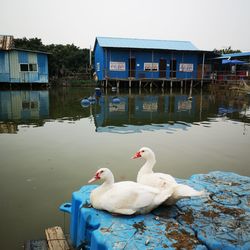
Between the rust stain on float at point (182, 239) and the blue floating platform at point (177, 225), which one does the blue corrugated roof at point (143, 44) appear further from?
the rust stain on float at point (182, 239)

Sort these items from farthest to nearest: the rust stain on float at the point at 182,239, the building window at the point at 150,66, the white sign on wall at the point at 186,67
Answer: the white sign on wall at the point at 186,67
the building window at the point at 150,66
the rust stain on float at the point at 182,239

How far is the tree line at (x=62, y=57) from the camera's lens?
3416 centimetres

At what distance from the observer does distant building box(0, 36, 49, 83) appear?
86.0ft

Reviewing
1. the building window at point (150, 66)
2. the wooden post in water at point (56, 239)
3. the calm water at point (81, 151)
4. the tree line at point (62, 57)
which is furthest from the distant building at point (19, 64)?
the wooden post in water at point (56, 239)

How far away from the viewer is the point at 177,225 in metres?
2.85

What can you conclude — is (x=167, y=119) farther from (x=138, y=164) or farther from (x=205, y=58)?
(x=205, y=58)

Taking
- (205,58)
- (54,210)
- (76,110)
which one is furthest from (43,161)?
(205,58)

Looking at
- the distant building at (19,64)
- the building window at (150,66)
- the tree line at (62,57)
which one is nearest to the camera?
the distant building at (19,64)

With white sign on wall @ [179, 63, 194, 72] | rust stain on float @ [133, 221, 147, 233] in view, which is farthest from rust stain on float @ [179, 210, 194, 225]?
white sign on wall @ [179, 63, 194, 72]

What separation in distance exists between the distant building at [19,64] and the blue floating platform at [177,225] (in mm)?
25979

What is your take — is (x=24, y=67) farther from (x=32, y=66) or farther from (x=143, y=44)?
(x=143, y=44)

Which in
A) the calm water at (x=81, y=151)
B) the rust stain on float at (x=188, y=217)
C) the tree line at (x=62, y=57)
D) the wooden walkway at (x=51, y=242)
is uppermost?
the tree line at (x=62, y=57)

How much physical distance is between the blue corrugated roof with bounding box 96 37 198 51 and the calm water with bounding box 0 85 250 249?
1698cm

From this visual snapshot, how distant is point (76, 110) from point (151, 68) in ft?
56.6
